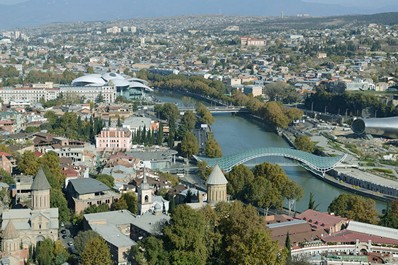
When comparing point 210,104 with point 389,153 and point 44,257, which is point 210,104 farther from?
point 44,257

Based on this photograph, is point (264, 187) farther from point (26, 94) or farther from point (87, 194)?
point (26, 94)

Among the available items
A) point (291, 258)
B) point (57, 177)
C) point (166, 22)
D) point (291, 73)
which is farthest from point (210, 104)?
point (166, 22)

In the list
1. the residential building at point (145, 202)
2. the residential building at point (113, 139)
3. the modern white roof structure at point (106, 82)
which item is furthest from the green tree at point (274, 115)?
the residential building at point (145, 202)

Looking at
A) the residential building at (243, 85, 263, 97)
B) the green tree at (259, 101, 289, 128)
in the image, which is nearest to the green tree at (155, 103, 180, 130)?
the green tree at (259, 101, 289, 128)

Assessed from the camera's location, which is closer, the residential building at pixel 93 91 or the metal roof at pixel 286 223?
the metal roof at pixel 286 223

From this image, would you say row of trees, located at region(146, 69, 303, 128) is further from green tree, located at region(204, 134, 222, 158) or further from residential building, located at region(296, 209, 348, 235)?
residential building, located at region(296, 209, 348, 235)

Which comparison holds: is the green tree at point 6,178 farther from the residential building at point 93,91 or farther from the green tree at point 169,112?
the residential building at point 93,91
